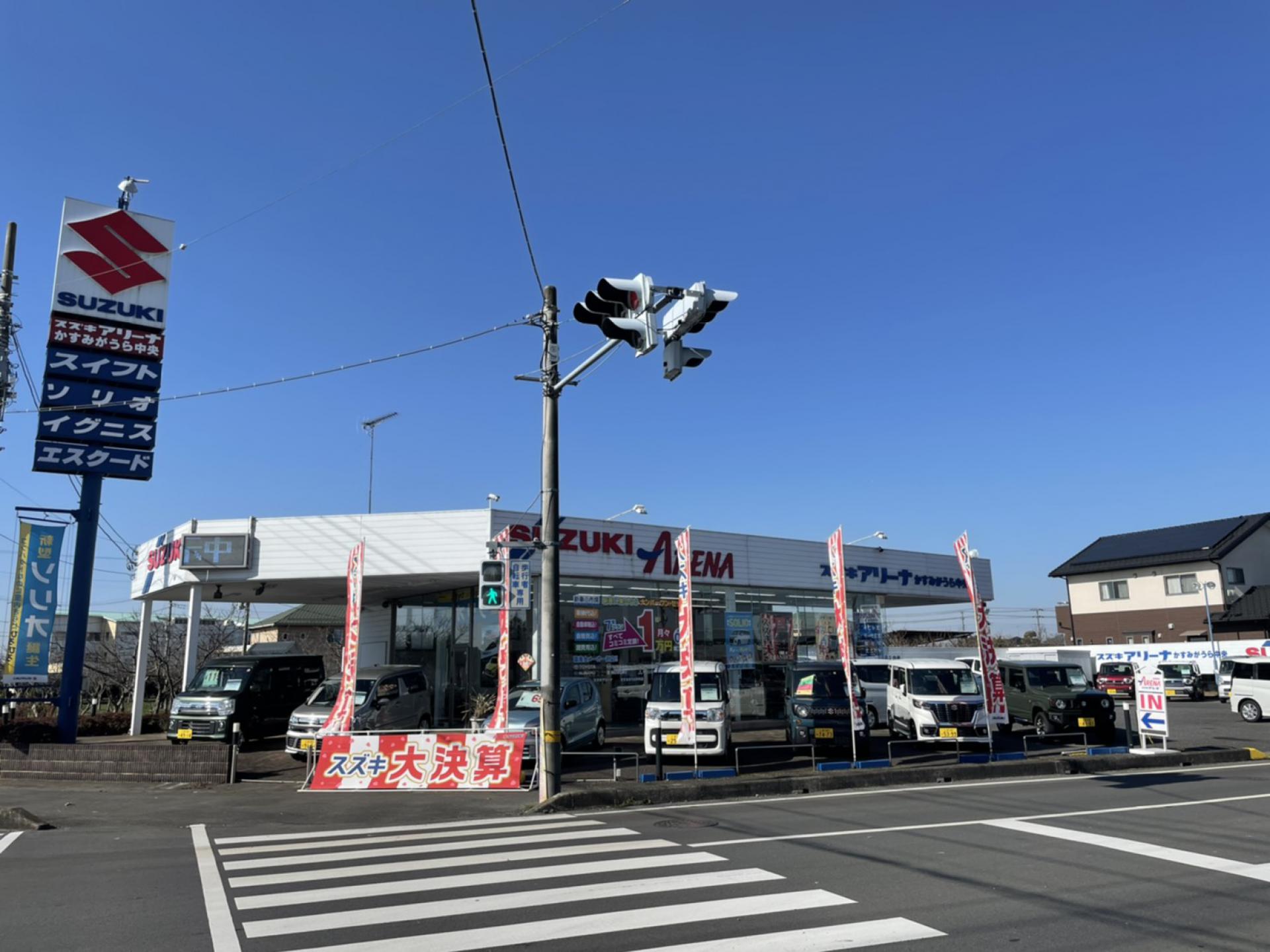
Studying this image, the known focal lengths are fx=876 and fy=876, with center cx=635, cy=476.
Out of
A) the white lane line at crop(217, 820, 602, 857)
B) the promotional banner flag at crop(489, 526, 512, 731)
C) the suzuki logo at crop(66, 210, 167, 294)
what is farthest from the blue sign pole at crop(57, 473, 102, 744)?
the white lane line at crop(217, 820, 602, 857)

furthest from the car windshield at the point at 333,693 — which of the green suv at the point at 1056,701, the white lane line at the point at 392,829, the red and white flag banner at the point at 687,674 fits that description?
the green suv at the point at 1056,701

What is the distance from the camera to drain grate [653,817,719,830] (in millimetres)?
11232

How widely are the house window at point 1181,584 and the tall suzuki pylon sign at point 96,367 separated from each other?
53.4m

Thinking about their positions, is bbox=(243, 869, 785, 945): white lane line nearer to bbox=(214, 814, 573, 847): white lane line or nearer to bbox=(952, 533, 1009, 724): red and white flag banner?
bbox=(214, 814, 573, 847): white lane line

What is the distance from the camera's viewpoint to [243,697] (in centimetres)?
2155

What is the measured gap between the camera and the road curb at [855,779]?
44.4ft

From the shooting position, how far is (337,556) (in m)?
23.4

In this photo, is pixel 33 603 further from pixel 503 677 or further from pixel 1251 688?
pixel 1251 688

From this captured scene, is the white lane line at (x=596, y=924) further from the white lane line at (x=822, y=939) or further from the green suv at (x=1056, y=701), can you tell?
the green suv at (x=1056, y=701)

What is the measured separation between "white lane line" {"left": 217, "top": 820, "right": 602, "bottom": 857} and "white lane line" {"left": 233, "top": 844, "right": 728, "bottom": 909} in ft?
8.07

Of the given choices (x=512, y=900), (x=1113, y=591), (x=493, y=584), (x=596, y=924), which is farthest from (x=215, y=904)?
(x=1113, y=591)

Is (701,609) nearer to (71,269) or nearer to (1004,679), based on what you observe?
(1004,679)

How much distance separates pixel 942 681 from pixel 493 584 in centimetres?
1222

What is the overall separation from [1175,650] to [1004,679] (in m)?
27.8
